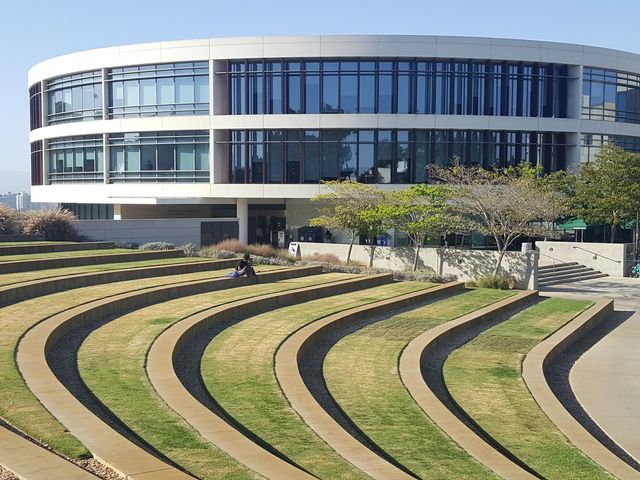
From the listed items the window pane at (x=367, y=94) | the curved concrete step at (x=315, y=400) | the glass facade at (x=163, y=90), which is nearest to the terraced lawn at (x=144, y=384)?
the curved concrete step at (x=315, y=400)

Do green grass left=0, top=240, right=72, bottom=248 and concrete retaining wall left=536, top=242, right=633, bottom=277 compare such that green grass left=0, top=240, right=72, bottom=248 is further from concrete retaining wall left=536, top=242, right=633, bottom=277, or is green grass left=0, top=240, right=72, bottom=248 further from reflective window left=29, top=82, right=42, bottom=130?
reflective window left=29, top=82, right=42, bottom=130

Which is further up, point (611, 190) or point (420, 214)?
point (611, 190)

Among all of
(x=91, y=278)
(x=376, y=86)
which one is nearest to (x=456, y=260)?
(x=376, y=86)

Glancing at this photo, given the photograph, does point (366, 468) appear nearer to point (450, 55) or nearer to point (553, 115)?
point (450, 55)

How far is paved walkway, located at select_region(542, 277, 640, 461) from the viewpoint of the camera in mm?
13820

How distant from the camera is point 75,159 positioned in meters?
50.1

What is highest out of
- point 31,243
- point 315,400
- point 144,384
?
point 31,243

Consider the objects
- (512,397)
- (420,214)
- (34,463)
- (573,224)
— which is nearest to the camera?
(34,463)

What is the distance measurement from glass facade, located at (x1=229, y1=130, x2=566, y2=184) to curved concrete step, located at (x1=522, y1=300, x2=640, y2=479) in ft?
62.3

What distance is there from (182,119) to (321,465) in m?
38.0

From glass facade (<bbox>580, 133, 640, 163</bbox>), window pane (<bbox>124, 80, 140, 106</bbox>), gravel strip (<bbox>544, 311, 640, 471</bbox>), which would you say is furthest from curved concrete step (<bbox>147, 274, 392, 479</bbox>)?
glass facade (<bbox>580, 133, 640, 163</bbox>)

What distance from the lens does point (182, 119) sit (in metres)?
45.0

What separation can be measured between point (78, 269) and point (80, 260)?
5.80 ft

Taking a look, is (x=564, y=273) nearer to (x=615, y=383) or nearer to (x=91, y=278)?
(x=615, y=383)
